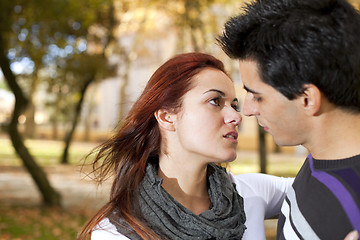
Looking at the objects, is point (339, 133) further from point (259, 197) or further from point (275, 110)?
point (259, 197)

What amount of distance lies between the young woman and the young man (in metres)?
0.43

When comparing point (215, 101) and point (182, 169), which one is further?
point (182, 169)

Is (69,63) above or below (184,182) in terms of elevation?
below

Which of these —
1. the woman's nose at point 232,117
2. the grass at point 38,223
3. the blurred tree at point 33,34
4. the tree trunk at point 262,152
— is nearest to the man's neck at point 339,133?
the woman's nose at point 232,117

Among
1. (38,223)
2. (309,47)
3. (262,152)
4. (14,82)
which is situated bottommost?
(262,152)

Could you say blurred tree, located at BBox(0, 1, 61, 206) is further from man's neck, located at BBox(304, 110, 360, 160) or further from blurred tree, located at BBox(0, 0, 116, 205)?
man's neck, located at BBox(304, 110, 360, 160)

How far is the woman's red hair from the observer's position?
1.99 metres

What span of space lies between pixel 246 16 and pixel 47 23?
24.6 feet

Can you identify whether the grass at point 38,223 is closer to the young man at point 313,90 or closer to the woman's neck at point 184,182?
the woman's neck at point 184,182

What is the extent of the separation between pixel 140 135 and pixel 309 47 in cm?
105

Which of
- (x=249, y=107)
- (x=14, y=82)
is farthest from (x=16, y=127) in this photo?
(x=249, y=107)

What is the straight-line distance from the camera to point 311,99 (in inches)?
55.9

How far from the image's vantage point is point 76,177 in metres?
14.1

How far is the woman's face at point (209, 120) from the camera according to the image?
6.35ft
